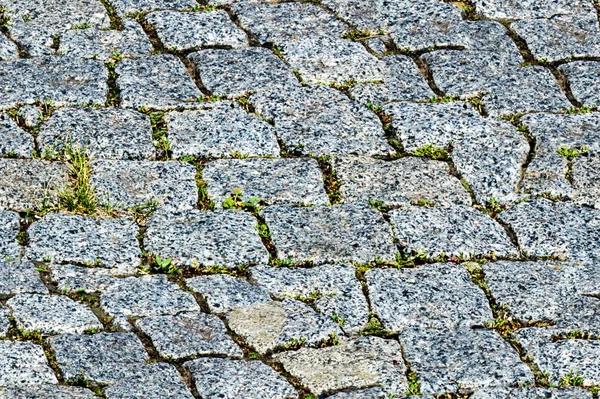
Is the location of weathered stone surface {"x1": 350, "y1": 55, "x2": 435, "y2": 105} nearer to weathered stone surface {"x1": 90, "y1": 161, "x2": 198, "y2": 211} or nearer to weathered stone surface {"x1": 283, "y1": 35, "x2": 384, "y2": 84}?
weathered stone surface {"x1": 283, "y1": 35, "x2": 384, "y2": 84}

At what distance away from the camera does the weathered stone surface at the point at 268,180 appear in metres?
4.07

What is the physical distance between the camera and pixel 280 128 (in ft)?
14.5

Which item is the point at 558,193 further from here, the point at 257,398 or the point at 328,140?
the point at 257,398

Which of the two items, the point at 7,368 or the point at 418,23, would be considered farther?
the point at 418,23

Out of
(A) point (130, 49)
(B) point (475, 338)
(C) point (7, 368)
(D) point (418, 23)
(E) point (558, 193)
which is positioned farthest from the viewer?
(D) point (418, 23)

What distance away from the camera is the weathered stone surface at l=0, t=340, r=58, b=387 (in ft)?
10.3

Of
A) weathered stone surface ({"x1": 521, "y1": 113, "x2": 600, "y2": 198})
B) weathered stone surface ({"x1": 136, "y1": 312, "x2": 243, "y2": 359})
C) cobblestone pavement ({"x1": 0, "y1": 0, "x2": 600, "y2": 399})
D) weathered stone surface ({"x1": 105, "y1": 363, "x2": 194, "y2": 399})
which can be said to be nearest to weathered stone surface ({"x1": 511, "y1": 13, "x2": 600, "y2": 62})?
cobblestone pavement ({"x1": 0, "y1": 0, "x2": 600, "y2": 399})

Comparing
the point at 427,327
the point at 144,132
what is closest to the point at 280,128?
the point at 144,132

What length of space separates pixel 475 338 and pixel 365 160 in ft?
3.38

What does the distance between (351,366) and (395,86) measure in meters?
1.70

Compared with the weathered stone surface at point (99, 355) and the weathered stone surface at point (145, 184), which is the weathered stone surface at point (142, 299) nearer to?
the weathered stone surface at point (99, 355)

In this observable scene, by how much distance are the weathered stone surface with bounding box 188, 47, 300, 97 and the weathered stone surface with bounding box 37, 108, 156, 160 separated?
1.27 ft

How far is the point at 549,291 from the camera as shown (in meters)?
3.71

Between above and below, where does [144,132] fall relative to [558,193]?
below
